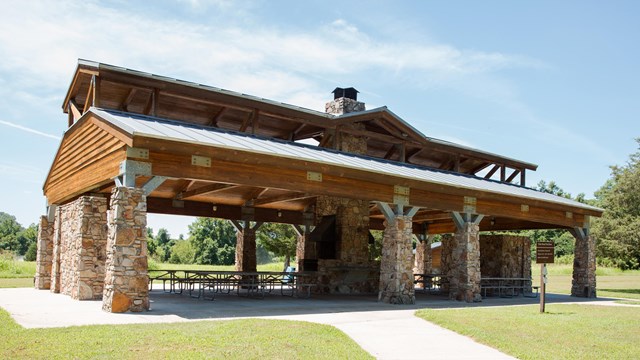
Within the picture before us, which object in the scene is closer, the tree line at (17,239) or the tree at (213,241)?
the tree at (213,241)

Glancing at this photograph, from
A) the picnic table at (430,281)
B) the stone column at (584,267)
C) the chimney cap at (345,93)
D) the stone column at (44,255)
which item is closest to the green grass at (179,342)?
the stone column at (44,255)

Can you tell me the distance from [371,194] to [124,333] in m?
8.06

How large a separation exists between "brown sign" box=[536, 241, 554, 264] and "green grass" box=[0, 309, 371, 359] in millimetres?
7591

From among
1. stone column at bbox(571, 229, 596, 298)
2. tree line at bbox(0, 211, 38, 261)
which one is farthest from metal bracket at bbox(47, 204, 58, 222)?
tree line at bbox(0, 211, 38, 261)

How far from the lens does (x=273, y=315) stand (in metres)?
11.7

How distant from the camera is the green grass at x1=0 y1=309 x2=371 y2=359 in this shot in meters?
Result: 7.14

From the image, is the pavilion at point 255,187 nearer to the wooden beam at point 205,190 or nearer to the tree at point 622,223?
the wooden beam at point 205,190

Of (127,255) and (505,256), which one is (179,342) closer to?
(127,255)

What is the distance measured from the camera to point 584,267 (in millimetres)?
21453

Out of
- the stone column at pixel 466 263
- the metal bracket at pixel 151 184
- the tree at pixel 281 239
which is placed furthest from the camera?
the tree at pixel 281 239

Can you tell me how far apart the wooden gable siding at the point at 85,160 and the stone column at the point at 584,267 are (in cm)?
1715

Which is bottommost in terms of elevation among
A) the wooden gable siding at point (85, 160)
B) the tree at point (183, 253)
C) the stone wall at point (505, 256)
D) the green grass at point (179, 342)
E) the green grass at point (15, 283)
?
the tree at point (183, 253)

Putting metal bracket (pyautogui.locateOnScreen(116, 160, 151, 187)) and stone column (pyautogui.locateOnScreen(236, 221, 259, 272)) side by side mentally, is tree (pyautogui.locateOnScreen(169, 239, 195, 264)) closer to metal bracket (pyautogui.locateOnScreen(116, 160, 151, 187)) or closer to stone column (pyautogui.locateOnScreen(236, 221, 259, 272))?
stone column (pyautogui.locateOnScreen(236, 221, 259, 272))

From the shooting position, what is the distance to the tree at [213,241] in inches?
2454
